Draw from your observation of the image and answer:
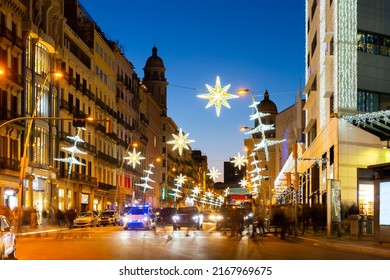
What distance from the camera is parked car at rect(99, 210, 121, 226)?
208ft

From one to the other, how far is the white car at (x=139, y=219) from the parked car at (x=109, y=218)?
1645 cm

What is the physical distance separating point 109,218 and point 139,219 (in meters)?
18.2

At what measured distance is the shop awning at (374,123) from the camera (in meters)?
35.2

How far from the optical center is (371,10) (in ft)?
138

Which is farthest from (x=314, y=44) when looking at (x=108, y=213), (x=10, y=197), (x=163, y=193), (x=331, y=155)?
(x=163, y=193)

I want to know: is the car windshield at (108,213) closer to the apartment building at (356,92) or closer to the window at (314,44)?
the window at (314,44)

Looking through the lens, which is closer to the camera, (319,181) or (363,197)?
(363,197)

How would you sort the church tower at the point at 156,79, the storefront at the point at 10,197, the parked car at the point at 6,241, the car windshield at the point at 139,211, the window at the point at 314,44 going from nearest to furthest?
the parked car at the point at 6,241 → the car windshield at the point at 139,211 → the storefront at the point at 10,197 → the window at the point at 314,44 → the church tower at the point at 156,79

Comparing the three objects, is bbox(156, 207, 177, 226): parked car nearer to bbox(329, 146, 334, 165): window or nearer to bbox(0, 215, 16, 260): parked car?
bbox(329, 146, 334, 165): window

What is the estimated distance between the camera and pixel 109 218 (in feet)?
210

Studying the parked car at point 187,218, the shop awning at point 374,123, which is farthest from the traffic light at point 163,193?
the shop awning at point 374,123

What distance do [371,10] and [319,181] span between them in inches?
565
